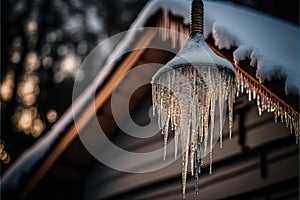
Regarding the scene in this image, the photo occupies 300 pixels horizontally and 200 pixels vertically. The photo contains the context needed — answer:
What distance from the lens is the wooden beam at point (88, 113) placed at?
5.00m

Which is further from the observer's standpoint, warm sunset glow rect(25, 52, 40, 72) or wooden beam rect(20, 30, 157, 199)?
warm sunset glow rect(25, 52, 40, 72)

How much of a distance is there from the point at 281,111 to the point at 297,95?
48 centimetres

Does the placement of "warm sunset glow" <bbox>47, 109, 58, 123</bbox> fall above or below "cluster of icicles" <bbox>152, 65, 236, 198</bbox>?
above

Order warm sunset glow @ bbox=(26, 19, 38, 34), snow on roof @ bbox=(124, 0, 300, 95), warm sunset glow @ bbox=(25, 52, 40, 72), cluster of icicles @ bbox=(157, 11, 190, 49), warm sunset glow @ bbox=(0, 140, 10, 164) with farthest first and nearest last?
warm sunset glow @ bbox=(26, 19, 38, 34) < warm sunset glow @ bbox=(25, 52, 40, 72) < warm sunset glow @ bbox=(0, 140, 10, 164) < cluster of icicles @ bbox=(157, 11, 190, 49) < snow on roof @ bbox=(124, 0, 300, 95)

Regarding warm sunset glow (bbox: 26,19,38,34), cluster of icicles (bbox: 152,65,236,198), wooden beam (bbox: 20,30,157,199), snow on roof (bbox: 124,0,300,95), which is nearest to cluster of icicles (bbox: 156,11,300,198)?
cluster of icicles (bbox: 152,65,236,198)

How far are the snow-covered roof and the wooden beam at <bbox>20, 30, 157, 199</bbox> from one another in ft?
0.24

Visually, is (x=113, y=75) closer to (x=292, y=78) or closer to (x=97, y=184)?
(x=97, y=184)

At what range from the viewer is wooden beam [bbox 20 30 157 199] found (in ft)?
16.4

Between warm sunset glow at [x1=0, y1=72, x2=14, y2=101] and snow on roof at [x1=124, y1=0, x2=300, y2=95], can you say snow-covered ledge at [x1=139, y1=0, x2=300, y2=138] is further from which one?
warm sunset glow at [x1=0, y1=72, x2=14, y2=101]

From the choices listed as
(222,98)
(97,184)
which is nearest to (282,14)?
(97,184)

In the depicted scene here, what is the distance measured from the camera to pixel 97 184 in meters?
5.93

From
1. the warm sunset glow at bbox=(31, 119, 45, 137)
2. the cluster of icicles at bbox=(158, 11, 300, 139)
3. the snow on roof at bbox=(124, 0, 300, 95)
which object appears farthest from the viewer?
the warm sunset glow at bbox=(31, 119, 45, 137)

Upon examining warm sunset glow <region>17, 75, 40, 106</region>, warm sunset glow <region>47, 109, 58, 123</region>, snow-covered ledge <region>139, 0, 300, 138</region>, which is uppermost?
warm sunset glow <region>17, 75, 40, 106</region>

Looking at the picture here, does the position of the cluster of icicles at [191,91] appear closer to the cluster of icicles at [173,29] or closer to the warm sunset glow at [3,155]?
the cluster of icicles at [173,29]
